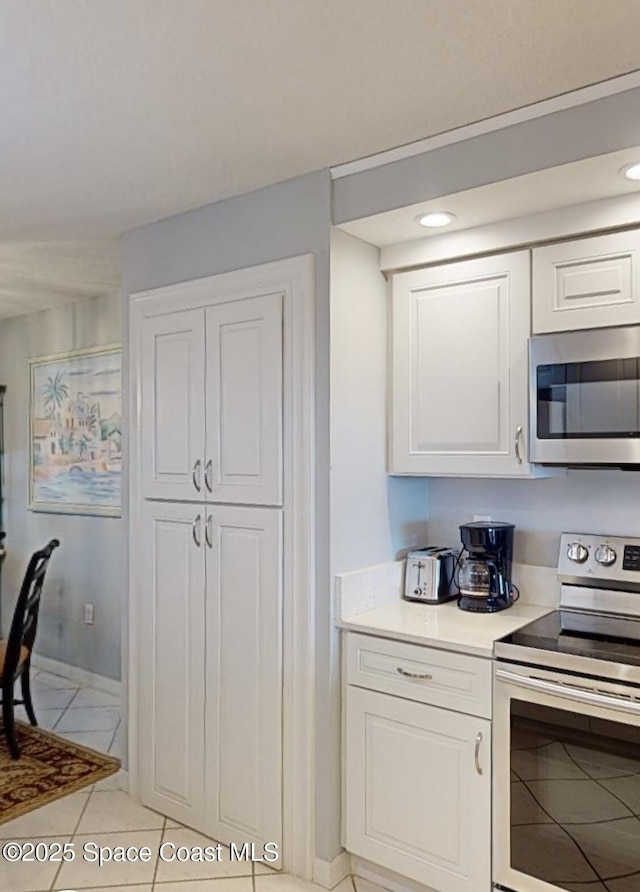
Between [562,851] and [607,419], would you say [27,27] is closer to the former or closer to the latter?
[607,419]

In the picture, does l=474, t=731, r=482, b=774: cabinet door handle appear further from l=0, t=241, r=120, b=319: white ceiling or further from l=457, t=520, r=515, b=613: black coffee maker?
l=0, t=241, r=120, b=319: white ceiling

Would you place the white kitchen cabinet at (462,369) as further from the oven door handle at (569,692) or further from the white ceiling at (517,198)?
the oven door handle at (569,692)

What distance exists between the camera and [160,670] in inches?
116

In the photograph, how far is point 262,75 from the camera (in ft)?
6.05

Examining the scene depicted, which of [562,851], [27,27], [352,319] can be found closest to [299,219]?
[352,319]

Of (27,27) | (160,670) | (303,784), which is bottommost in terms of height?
(303,784)

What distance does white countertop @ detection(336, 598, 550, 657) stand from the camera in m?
2.21

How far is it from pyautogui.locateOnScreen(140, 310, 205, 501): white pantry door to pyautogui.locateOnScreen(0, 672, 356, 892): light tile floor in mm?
1282

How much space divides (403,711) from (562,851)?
0.58m

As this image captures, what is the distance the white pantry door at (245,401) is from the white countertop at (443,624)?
1.74ft

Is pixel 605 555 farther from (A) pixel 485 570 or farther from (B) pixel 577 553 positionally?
(A) pixel 485 570

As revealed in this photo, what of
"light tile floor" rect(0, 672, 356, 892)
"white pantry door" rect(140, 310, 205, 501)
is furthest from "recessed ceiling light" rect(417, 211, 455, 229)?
"light tile floor" rect(0, 672, 356, 892)

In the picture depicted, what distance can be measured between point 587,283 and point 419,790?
65.9 inches

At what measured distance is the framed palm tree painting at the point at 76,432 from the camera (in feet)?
14.1
